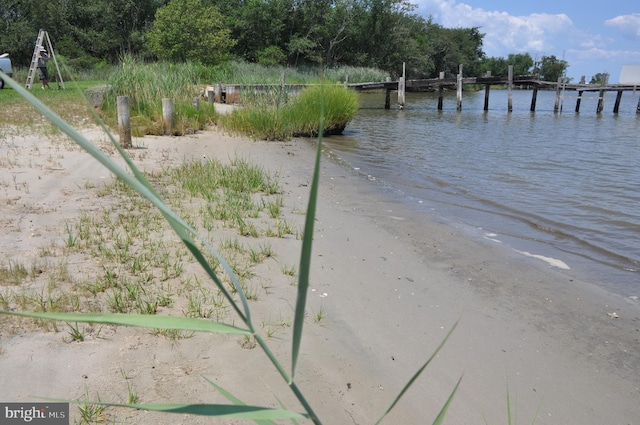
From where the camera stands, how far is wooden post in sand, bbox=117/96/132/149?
878 centimetres

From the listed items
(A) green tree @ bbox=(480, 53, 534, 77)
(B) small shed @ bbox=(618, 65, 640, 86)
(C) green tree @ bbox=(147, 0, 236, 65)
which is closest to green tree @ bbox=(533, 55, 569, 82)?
(A) green tree @ bbox=(480, 53, 534, 77)

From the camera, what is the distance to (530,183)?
384 inches

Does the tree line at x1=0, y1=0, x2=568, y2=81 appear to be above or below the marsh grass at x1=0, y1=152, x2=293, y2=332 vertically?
above

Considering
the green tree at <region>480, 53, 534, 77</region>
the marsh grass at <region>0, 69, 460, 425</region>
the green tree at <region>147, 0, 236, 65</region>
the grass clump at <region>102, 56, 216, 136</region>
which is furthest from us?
the green tree at <region>480, 53, 534, 77</region>

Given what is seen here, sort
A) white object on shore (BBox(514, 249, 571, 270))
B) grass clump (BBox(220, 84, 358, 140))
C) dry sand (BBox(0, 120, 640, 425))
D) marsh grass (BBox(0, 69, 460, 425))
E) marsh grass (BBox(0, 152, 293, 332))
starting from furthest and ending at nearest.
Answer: grass clump (BBox(220, 84, 358, 140)) → white object on shore (BBox(514, 249, 571, 270)) → marsh grass (BBox(0, 152, 293, 332)) → dry sand (BBox(0, 120, 640, 425)) → marsh grass (BBox(0, 69, 460, 425))

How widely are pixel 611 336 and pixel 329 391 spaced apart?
237 centimetres

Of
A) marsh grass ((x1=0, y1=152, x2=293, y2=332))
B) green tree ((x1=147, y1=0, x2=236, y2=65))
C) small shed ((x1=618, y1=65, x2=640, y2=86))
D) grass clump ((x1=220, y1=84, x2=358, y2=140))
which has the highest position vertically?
green tree ((x1=147, y1=0, x2=236, y2=65))

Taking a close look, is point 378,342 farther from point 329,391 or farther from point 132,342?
point 132,342

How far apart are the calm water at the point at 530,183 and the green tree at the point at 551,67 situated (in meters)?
85.4

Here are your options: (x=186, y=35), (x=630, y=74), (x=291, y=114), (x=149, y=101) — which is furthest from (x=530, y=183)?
(x=630, y=74)

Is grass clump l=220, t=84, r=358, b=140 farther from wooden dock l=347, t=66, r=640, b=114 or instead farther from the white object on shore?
wooden dock l=347, t=66, r=640, b=114

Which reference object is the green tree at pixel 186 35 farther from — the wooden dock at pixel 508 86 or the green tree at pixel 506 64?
the green tree at pixel 506 64

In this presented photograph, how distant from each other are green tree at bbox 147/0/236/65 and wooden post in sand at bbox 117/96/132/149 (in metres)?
18.2

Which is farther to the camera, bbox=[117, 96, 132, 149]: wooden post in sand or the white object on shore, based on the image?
bbox=[117, 96, 132, 149]: wooden post in sand
